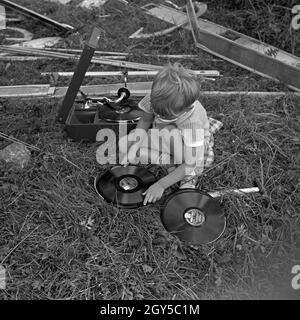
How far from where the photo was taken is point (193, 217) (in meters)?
2.65

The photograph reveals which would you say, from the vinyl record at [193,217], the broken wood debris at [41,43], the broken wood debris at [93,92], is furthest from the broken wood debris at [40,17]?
the vinyl record at [193,217]

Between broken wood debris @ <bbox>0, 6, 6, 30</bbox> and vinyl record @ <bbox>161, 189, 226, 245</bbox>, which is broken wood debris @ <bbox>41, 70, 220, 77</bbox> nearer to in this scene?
broken wood debris @ <bbox>0, 6, 6, 30</bbox>

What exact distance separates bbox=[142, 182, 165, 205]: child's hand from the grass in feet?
0.32

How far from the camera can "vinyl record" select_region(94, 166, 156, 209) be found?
274 centimetres

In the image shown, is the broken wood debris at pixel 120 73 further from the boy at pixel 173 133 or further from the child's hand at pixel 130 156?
the child's hand at pixel 130 156

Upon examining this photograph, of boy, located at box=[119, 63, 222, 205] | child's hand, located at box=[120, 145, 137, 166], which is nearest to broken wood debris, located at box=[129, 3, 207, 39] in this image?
boy, located at box=[119, 63, 222, 205]

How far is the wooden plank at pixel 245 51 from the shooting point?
392 centimetres

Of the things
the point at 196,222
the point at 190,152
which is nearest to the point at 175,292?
the point at 196,222

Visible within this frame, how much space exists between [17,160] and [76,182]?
51cm

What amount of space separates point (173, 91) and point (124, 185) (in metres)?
0.83

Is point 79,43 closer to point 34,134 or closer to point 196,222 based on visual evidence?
point 34,134

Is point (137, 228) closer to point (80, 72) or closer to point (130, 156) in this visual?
point (130, 156)

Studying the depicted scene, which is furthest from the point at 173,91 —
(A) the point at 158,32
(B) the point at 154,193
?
(A) the point at 158,32

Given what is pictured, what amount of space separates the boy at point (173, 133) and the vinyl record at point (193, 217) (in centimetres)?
12
